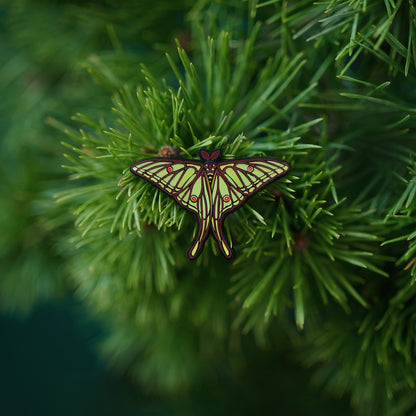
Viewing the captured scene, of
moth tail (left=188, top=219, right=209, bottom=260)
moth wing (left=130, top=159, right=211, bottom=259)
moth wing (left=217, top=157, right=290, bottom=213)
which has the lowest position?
moth tail (left=188, top=219, right=209, bottom=260)

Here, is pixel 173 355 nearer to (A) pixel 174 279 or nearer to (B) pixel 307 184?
(A) pixel 174 279

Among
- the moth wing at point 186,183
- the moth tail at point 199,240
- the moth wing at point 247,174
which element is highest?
the moth wing at point 247,174

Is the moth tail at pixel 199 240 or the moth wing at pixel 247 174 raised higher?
the moth wing at pixel 247 174

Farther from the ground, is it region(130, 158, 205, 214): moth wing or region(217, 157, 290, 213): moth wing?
region(217, 157, 290, 213): moth wing

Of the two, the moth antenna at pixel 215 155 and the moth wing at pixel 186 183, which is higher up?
the moth antenna at pixel 215 155
